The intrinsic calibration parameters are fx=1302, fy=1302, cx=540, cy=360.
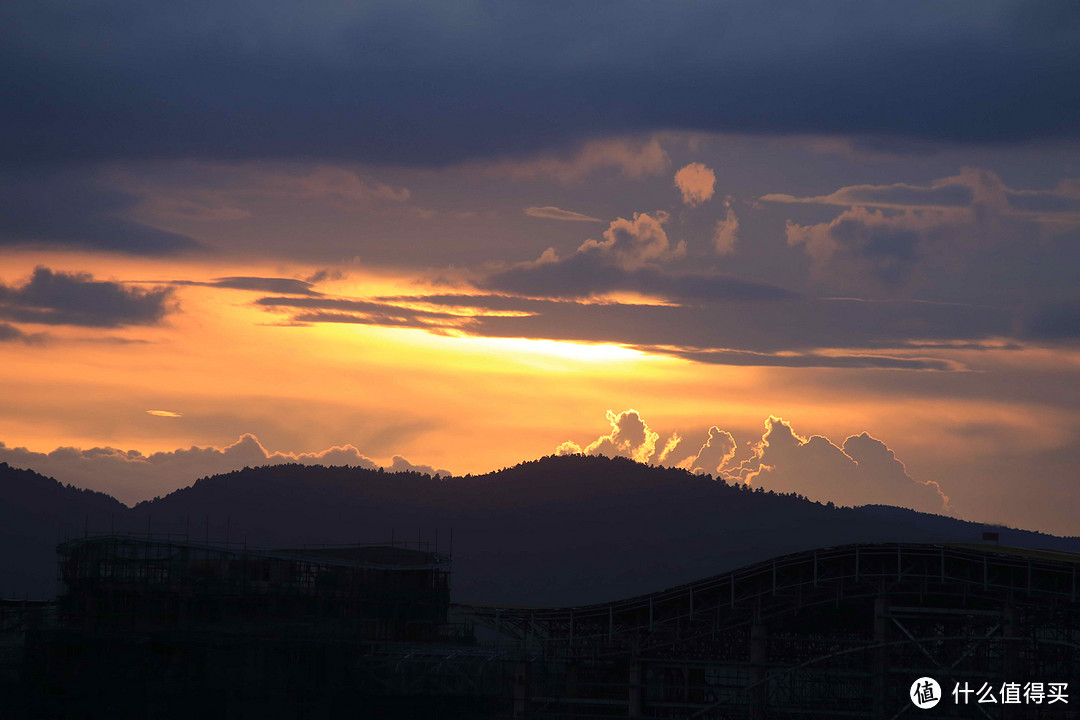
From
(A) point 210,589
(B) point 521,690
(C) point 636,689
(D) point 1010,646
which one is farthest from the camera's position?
(A) point 210,589

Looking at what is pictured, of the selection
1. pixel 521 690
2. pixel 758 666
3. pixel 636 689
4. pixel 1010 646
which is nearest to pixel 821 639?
pixel 758 666

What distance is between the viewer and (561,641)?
104250 millimetres

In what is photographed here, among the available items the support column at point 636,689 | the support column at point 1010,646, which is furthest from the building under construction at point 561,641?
the support column at point 1010,646

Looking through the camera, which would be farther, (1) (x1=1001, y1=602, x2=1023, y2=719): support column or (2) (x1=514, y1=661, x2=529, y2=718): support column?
(2) (x1=514, y1=661, x2=529, y2=718): support column

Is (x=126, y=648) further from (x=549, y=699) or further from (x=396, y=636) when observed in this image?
(x=549, y=699)

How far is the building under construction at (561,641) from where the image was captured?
93.2 meters

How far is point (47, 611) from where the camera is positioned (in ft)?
390

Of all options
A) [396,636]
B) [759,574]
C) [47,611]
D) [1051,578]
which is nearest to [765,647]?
[759,574]

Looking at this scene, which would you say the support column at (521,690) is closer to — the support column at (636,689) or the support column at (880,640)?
the support column at (636,689)

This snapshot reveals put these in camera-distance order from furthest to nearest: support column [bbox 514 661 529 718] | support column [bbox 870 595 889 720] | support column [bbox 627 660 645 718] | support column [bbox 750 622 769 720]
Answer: support column [bbox 514 661 529 718] < support column [bbox 627 660 645 718] < support column [bbox 750 622 769 720] < support column [bbox 870 595 889 720]

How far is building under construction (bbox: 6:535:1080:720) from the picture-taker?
306 ft

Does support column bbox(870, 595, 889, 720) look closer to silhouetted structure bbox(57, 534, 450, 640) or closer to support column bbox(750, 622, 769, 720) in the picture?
support column bbox(750, 622, 769, 720)

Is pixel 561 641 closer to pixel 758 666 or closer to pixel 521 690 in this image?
pixel 521 690

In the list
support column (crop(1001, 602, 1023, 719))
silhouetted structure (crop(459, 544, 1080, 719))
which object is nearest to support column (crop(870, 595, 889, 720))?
silhouetted structure (crop(459, 544, 1080, 719))
